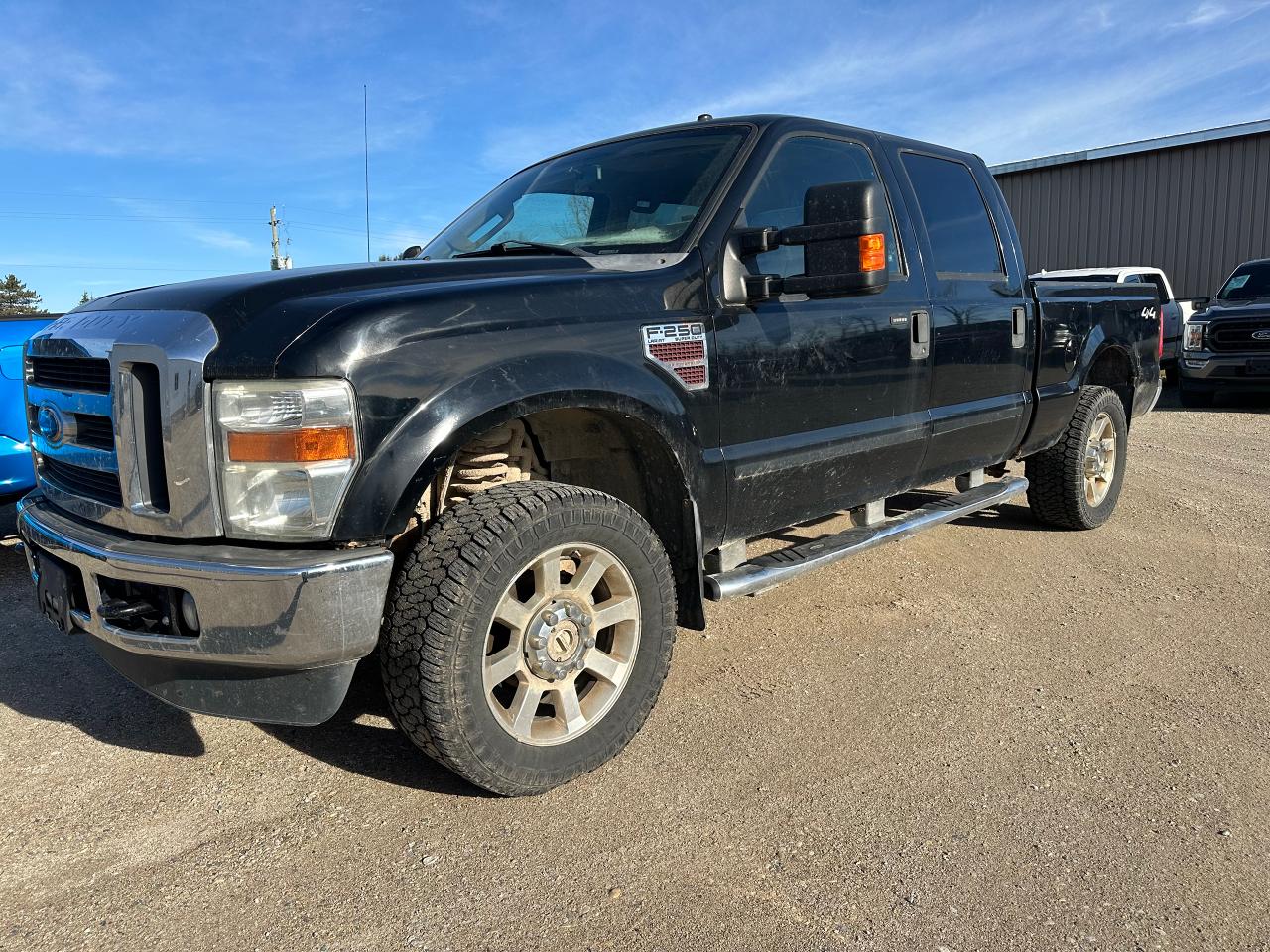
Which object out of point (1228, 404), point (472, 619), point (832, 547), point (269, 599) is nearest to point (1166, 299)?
point (1228, 404)

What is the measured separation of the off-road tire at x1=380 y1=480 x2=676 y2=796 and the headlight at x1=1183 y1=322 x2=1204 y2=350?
448 inches

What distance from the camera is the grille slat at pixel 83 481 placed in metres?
2.46

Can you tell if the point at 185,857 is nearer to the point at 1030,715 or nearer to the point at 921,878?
the point at 921,878

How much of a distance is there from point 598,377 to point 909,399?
1693 millimetres

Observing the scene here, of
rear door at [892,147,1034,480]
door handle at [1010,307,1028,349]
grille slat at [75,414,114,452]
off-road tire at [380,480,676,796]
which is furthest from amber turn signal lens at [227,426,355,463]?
door handle at [1010,307,1028,349]

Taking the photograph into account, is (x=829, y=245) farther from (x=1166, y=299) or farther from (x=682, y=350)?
(x=1166, y=299)

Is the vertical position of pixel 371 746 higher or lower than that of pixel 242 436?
lower

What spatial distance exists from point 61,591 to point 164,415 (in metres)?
0.70

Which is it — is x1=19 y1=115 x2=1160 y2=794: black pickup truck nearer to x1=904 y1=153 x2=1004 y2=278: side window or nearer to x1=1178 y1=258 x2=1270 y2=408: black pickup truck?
x1=904 y1=153 x2=1004 y2=278: side window

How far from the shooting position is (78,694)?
10.8 ft

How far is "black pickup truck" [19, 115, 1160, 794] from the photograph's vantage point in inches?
85.7

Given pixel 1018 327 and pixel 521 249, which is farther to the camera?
pixel 1018 327

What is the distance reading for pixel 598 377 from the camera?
2584mm

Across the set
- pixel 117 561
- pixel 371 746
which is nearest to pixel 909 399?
pixel 371 746
